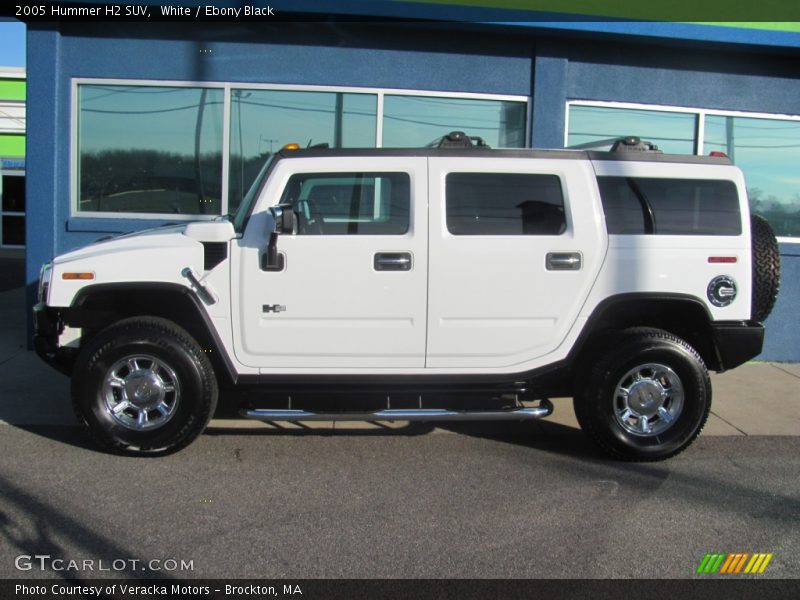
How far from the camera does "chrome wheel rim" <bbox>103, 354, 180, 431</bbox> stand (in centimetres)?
498

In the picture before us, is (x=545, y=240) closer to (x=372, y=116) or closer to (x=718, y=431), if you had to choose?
(x=718, y=431)

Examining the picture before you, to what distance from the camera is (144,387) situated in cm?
499

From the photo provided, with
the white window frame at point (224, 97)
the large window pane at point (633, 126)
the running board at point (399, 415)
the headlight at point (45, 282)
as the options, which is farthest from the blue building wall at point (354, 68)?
the running board at point (399, 415)

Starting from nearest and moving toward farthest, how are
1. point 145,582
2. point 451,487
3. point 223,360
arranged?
point 145,582, point 451,487, point 223,360

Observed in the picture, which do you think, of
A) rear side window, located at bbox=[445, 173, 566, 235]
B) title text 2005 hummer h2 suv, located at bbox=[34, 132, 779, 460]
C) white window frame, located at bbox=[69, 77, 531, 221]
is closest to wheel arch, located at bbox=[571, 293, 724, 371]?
title text 2005 hummer h2 suv, located at bbox=[34, 132, 779, 460]

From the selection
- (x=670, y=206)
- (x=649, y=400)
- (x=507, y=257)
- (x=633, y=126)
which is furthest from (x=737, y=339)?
(x=633, y=126)

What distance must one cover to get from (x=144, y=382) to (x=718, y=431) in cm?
441

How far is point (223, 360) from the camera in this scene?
5059mm

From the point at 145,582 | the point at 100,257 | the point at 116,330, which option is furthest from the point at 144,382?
the point at 145,582

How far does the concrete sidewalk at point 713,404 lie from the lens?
6031 millimetres

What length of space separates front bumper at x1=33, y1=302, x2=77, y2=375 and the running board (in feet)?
4.28

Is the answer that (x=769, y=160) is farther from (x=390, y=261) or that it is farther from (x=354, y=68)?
(x=390, y=261)

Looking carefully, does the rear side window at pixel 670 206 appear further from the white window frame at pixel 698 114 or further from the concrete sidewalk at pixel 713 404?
the white window frame at pixel 698 114

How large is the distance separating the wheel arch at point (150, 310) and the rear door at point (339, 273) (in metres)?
0.21
